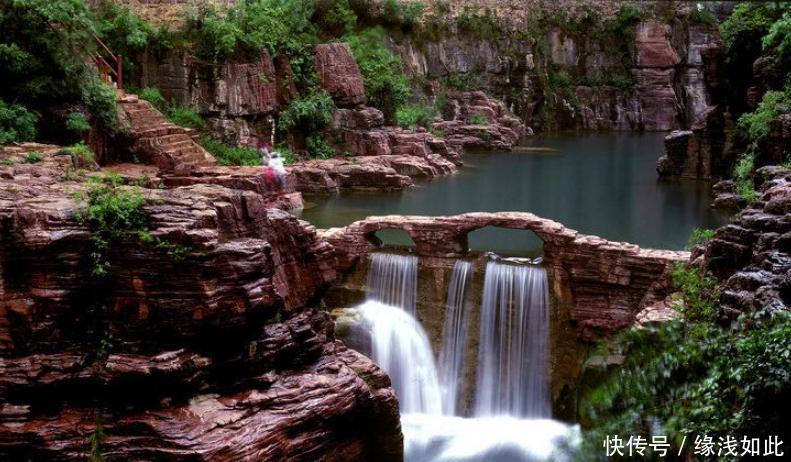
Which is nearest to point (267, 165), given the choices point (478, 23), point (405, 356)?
point (405, 356)

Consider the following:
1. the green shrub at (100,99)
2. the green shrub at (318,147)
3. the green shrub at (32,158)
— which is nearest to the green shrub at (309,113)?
the green shrub at (318,147)

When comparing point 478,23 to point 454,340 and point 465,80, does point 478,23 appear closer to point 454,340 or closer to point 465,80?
point 465,80

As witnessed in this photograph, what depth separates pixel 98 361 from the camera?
1078 cm

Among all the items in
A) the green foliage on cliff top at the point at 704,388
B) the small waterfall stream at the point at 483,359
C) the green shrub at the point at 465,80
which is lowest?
the small waterfall stream at the point at 483,359

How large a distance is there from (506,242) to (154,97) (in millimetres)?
17201

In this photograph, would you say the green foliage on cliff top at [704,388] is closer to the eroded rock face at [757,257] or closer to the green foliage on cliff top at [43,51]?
the eroded rock face at [757,257]

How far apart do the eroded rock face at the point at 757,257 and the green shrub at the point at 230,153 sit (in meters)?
22.4

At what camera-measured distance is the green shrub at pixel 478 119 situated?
167 ft

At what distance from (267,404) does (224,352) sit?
3.22 feet

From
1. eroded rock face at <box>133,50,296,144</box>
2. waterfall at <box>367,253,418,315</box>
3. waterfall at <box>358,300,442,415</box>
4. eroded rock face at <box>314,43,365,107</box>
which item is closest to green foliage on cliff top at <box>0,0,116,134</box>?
eroded rock face at <box>133,50,296,144</box>

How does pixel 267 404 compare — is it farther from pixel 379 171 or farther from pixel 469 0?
pixel 469 0

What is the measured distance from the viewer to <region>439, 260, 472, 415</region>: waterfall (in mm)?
18125

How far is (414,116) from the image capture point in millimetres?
42969

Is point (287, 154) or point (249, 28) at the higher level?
point (249, 28)
